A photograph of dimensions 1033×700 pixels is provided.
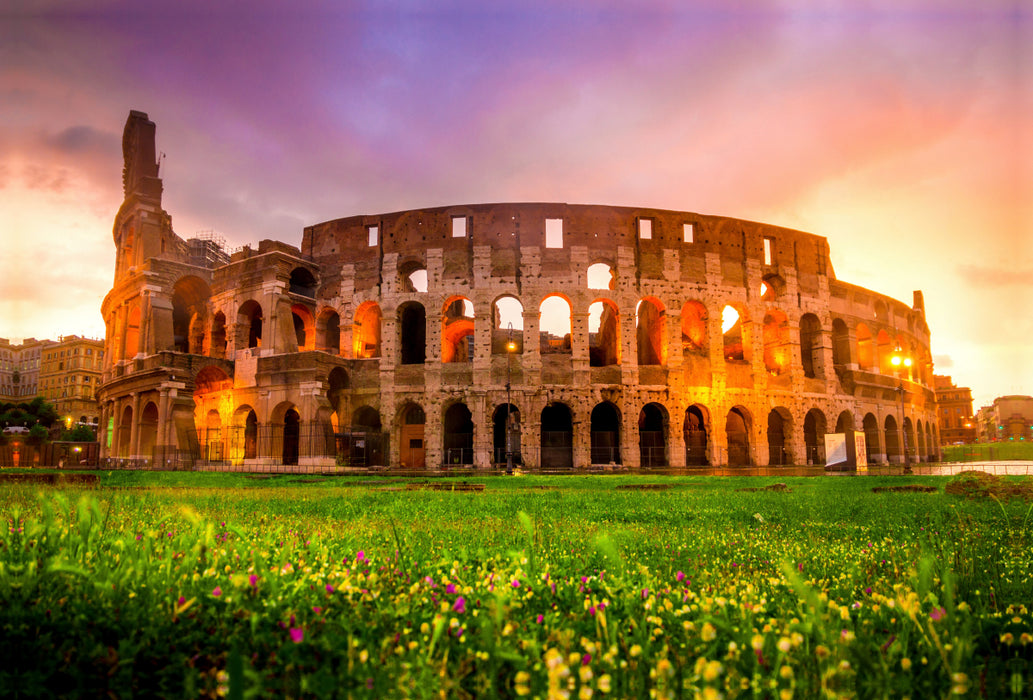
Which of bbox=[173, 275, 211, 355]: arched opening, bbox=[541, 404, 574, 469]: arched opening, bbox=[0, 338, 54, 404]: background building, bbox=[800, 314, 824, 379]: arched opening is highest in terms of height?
bbox=[0, 338, 54, 404]: background building

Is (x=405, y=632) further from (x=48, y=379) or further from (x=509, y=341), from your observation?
(x=48, y=379)

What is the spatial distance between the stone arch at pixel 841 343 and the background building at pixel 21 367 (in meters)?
115

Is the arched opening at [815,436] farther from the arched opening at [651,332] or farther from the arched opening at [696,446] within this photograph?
the arched opening at [651,332]

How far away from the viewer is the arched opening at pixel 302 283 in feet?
112

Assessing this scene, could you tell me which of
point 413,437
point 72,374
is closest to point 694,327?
point 413,437

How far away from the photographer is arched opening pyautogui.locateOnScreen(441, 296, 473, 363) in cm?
3562

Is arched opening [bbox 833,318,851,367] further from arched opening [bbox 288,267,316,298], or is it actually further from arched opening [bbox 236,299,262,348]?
arched opening [bbox 236,299,262,348]

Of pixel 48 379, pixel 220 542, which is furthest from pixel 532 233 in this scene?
pixel 48 379

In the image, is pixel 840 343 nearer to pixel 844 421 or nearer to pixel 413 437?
pixel 844 421

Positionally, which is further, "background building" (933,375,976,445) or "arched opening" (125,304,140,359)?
"background building" (933,375,976,445)

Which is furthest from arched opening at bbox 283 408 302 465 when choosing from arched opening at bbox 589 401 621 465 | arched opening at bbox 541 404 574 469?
arched opening at bbox 589 401 621 465

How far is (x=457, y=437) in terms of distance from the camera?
33219 millimetres

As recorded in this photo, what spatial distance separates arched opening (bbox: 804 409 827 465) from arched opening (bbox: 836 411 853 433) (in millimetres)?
1535

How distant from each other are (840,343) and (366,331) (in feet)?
94.4
